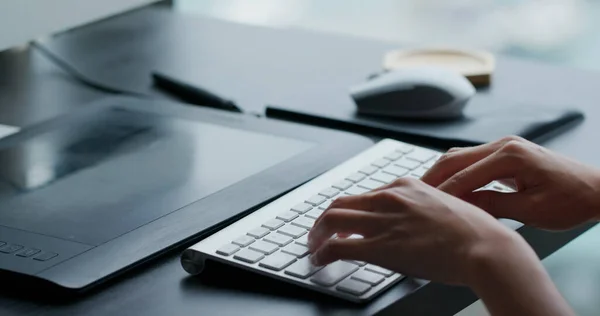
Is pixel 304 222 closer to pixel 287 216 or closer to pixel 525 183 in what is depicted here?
pixel 287 216

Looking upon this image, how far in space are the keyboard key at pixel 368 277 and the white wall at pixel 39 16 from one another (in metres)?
0.50

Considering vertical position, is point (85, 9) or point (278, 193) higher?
point (85, 9)

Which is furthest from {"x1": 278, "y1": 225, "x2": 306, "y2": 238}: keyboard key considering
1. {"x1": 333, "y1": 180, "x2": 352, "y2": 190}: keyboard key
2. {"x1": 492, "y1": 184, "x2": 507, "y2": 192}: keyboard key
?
{"x1": 492, "y1": 184, "x2": 507, "y2": 192}: keyboard key

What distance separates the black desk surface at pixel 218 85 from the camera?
0.84 m

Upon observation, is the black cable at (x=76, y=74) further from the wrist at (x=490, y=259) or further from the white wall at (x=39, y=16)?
the wrist at (x=490, y=259)

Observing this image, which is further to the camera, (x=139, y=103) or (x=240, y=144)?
(x=139, y=103)

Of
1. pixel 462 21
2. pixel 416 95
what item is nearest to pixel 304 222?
pixel 416 95

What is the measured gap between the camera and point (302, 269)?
0.86m

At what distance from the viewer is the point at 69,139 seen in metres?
1.18

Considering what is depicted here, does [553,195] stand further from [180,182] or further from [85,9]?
[85,9]

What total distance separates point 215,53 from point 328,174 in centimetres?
52

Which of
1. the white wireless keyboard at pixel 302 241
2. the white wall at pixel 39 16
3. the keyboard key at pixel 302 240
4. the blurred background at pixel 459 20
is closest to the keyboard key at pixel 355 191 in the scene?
the white wireless keyboard at pixel 302 241

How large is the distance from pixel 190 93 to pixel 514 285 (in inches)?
24.7

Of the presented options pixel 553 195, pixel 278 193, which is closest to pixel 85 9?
pixel 278 193
